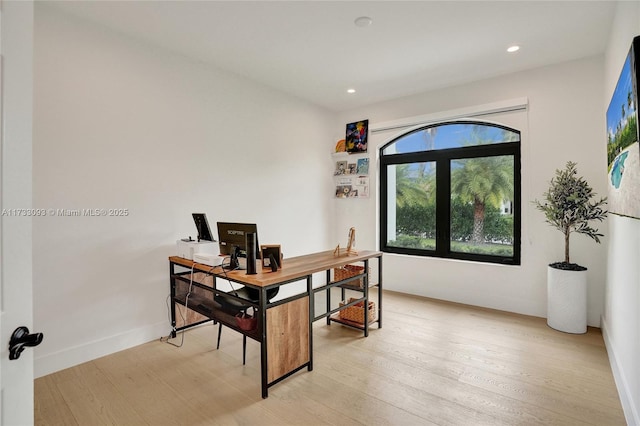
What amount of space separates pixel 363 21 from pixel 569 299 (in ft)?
10.9

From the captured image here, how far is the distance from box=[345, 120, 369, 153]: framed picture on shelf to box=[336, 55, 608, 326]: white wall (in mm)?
741

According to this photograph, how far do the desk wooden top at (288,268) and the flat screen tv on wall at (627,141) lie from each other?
195 centimetres

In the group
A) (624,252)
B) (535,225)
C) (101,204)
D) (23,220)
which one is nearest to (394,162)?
(535,225)

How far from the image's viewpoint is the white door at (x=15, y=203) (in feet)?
2.97

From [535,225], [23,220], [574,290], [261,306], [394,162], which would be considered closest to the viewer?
[23,220]

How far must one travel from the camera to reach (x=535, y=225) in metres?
3.71

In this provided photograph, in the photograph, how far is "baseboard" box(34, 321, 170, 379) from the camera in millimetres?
2510

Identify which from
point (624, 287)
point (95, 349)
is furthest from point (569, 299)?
point (95, 349)

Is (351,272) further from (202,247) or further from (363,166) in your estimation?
(363,166)

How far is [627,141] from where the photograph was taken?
1.91 m

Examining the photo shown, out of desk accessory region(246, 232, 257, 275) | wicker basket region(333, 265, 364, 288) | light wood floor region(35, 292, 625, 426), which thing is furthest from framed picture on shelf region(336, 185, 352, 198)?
desk accessory region(246, 232, 257, 275)

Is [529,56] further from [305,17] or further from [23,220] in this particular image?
[23,220]

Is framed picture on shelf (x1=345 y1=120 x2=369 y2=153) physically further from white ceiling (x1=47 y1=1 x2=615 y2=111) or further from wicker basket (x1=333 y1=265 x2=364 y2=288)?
wicker basket (x1=333 y1=265 x2=364 y2=288)

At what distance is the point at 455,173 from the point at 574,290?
1.88m
